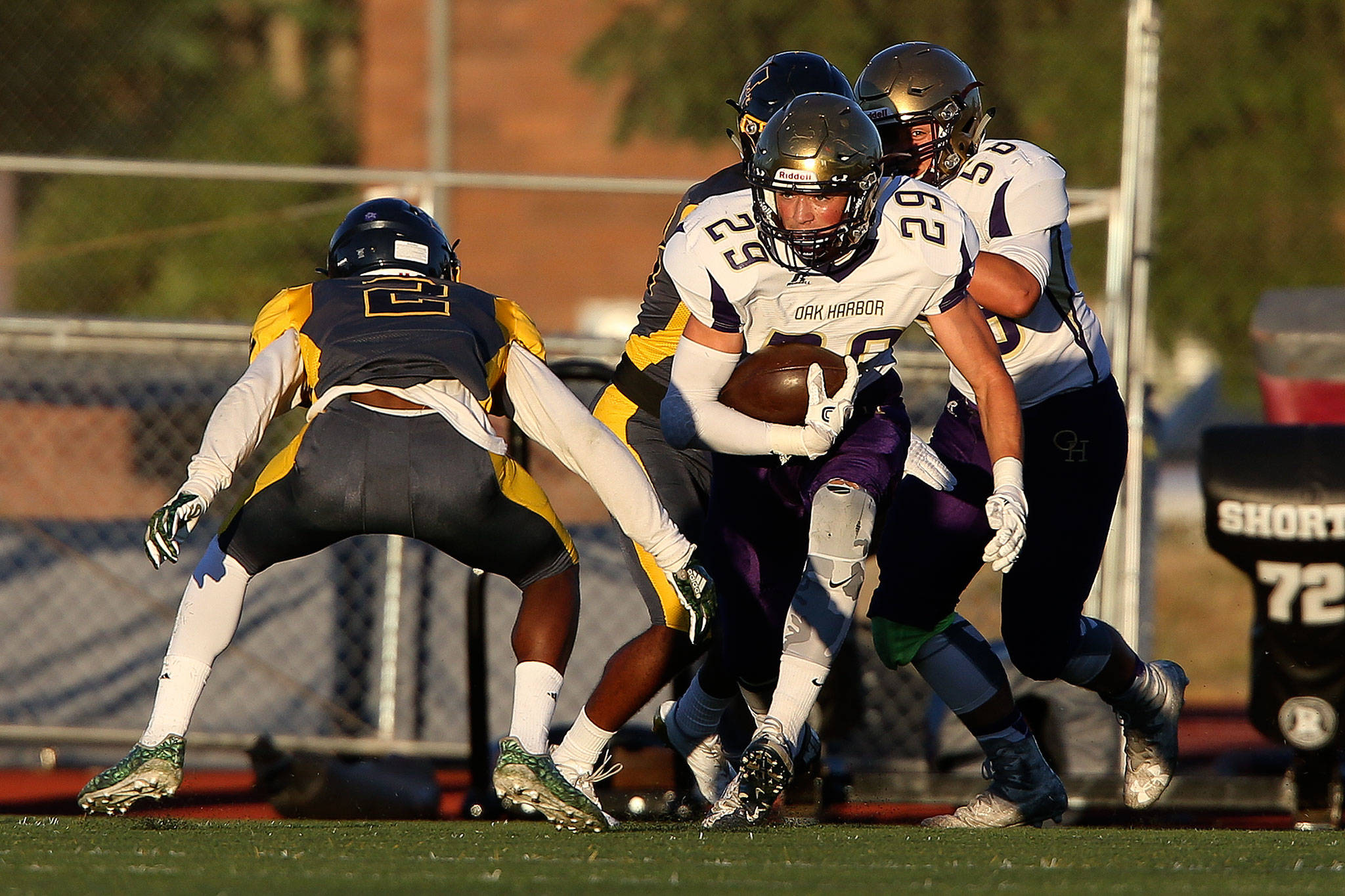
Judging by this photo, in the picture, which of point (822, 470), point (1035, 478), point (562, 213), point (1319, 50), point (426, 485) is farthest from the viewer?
point (562, 213)

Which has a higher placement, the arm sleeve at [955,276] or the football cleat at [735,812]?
the arm sleeve at [955,276]

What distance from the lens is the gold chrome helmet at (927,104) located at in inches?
175

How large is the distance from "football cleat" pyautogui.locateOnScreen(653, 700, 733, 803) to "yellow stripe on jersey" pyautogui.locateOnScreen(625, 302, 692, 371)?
955mm

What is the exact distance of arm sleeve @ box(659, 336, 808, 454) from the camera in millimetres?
4078

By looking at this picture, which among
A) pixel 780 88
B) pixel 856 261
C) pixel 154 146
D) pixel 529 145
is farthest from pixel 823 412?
pixel 154 146

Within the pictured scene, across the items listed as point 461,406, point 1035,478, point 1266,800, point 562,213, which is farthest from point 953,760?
point 562,213

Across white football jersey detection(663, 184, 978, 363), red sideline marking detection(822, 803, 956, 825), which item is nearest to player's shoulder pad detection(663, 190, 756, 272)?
white football jersey detection(663, 184, 978, 363)

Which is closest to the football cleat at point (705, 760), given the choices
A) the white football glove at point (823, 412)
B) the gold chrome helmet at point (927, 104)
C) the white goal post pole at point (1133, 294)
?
the white football glove at point (823, 412)

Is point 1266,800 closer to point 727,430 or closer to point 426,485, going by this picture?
point 727,430

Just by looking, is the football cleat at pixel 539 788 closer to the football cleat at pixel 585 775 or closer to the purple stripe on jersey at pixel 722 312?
the football cleat at pixel 585 775

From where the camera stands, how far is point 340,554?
255 inches

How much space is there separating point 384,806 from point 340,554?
1.42 m

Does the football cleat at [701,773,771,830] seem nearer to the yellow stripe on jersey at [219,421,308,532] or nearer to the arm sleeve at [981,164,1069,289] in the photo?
the yellow stripe on jersey at [219,421,308,532]

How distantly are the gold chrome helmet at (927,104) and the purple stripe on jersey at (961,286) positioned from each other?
0.52 meters
